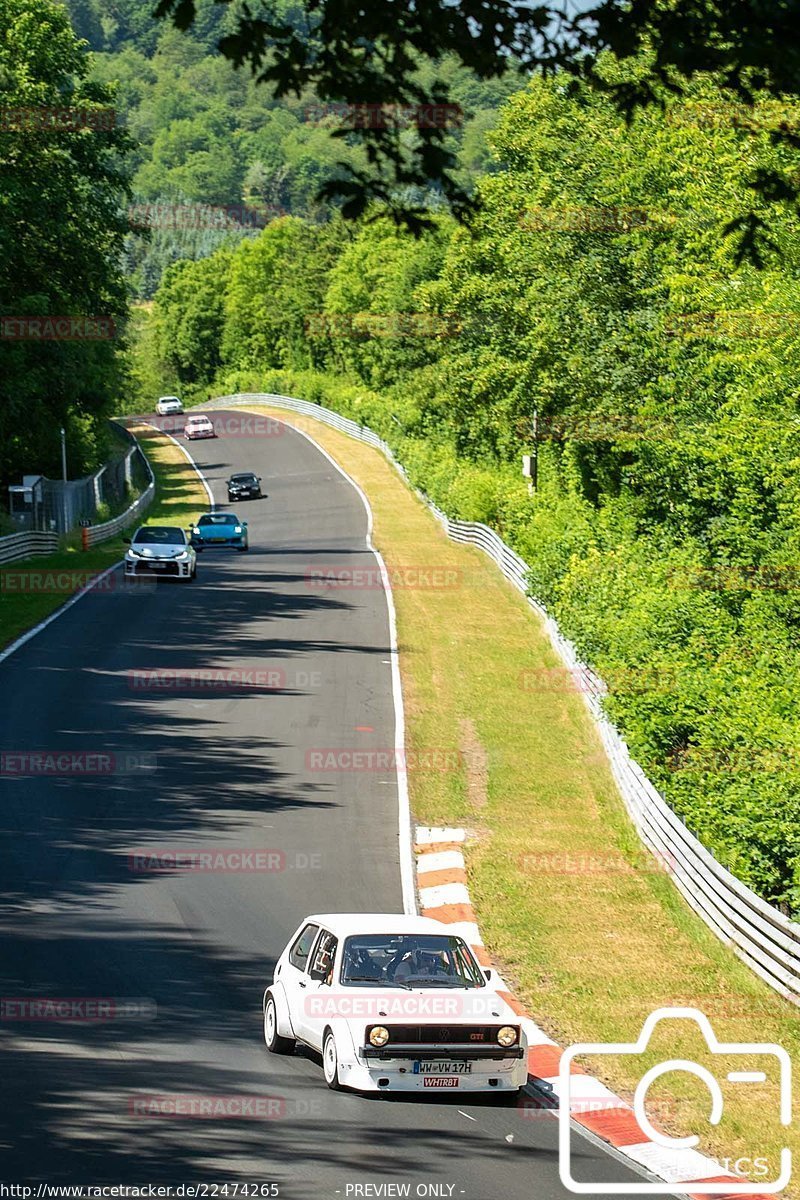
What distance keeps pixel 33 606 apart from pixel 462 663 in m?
11.5

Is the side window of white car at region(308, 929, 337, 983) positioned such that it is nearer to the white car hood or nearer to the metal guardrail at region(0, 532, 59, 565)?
the white car hood

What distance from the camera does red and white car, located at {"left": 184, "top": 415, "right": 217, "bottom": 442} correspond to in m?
99.2

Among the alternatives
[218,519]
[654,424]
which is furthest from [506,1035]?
[218,519]

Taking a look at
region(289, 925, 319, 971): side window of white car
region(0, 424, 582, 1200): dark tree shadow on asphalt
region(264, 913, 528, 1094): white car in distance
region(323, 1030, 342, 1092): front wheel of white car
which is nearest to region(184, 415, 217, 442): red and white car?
region(0, 424, 582, 1200): dark tree shadow on asphalt

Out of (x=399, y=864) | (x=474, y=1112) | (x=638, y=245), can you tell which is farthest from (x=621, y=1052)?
(x=638, y=245)

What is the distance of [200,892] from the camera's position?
18922 mm

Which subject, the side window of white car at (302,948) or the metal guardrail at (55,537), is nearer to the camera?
the side window of white car at (302,948)

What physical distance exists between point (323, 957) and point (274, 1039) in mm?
816

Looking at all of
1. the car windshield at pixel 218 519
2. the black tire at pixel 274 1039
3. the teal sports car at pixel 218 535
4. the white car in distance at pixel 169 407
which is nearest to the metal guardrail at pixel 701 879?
the black tire at pixel 274 1039

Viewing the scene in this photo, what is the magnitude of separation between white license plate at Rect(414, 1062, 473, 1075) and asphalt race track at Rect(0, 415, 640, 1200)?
10.8 inches

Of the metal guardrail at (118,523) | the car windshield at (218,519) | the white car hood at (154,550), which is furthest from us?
the metal guardrail at (118,523)

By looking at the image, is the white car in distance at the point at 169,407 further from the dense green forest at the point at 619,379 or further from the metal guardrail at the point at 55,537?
the metal guardrail at the point at 55,537

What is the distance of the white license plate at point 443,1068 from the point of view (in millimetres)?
11898

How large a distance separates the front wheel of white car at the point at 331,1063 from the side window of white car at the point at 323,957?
660mm
